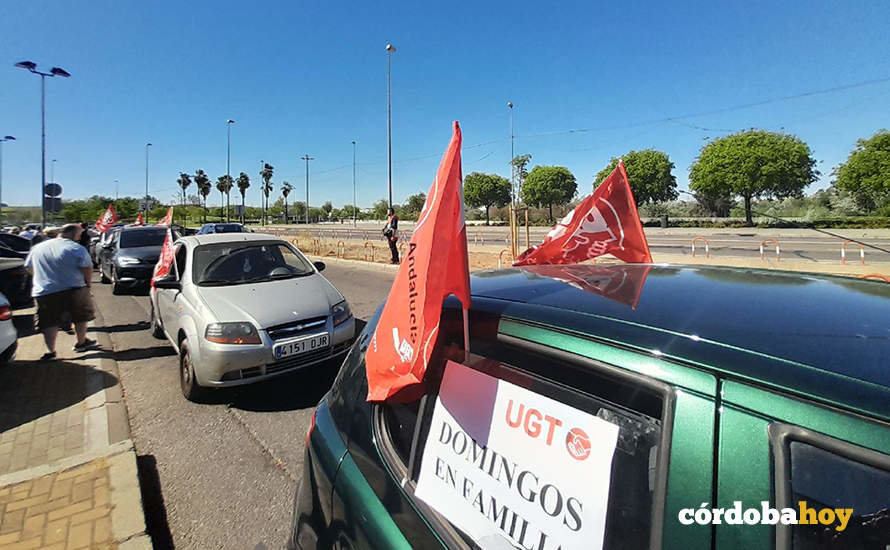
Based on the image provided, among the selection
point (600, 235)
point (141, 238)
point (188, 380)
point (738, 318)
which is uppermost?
point (141, 238)

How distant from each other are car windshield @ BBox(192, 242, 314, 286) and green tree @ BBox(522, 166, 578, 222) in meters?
60.7

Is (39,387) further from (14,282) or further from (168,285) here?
(14,282)

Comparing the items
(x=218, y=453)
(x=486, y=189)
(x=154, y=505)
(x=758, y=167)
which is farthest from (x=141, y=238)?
(x=486, y=189)

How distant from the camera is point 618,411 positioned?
1.05 meters

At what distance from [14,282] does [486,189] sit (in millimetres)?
67046

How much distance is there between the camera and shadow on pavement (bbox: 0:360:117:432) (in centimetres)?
416

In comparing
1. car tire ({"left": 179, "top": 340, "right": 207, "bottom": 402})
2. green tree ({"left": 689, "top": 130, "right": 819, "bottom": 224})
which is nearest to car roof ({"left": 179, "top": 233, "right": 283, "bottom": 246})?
car tire ({"left": 179, "top": 340, "right": 207, "bottom": 402})

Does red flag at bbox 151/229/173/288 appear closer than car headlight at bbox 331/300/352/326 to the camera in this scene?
No

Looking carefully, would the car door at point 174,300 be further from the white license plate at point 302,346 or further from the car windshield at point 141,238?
the car windshield at point 141,238

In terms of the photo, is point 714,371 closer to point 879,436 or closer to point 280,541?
point 879,436

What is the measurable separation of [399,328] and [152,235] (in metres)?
13.1

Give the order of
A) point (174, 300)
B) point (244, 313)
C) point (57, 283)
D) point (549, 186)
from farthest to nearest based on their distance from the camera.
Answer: point (549, 186)
point (57, 283)
point (174, 300)
point (244, 313)

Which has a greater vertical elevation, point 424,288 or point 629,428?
point 424,288

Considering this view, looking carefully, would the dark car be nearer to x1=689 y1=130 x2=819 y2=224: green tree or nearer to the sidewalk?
the sidewalk
